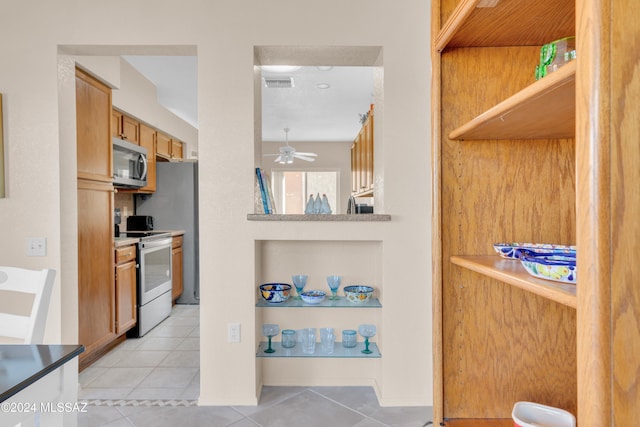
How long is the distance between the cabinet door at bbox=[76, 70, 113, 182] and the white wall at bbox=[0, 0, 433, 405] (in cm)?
44

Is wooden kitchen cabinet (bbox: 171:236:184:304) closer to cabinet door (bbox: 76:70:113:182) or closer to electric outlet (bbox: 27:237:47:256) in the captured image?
cabinet door (bbox: 76:70:113:182)

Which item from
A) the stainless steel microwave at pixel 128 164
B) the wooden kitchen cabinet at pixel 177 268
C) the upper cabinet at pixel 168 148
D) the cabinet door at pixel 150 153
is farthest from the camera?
the upper cabinet at pixel 168 148

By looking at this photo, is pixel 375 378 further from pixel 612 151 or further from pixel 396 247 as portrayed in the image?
pixel 612 151

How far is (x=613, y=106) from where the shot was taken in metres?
0.49

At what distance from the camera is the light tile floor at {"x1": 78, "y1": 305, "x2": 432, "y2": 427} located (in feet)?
6.66

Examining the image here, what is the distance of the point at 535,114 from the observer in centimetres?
83

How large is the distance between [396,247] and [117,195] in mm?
3524

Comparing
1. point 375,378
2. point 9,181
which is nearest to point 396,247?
point 375,378

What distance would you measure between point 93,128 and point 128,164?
0.88 metres

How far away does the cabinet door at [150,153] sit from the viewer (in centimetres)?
436

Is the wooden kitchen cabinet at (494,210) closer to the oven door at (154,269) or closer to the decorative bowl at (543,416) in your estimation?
the decorative bowl at (543,416)

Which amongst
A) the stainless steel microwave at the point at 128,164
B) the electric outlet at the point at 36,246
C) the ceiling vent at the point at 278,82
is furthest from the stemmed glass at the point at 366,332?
the ceiling vent at the point at 278,82

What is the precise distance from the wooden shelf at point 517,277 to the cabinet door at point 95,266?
259 cm

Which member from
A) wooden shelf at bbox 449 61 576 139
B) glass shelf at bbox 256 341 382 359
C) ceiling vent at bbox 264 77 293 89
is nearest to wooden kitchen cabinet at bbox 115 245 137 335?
glass shelf at bbox 256 341 382 359
